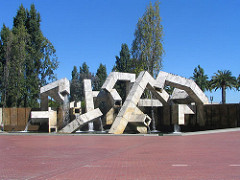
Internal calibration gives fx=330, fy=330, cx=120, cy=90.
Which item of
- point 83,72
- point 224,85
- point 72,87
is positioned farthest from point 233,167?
point 83,72

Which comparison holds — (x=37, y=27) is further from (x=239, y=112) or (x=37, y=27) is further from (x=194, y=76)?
(x=194, y=76)

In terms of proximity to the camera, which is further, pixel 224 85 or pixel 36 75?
pixel 224 85

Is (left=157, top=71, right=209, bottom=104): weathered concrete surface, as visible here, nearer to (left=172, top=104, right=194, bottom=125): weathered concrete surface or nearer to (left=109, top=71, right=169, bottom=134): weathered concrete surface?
(left=109, top=71, right=169, bottom=134): weathered concrete surface

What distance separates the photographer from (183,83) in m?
23.1

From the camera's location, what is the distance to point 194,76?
66938 mm

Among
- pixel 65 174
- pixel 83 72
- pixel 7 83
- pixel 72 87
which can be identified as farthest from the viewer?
pixel 83 72

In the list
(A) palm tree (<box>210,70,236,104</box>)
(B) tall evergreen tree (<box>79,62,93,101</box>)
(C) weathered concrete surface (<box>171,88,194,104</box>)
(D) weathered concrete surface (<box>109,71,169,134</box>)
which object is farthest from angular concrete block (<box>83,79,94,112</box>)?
(B) tall evergreen tree (<box>79,62,93,101</box>)

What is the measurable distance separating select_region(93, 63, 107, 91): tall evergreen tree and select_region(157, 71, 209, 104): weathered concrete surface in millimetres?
40644

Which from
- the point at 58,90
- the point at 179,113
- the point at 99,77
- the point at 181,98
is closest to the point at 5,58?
the point at 58,90

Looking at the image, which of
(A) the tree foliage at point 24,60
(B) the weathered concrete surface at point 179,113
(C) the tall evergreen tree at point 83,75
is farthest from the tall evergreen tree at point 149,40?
(C) the tall evergreen tree at point 83,75

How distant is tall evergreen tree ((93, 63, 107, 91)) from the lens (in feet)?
209

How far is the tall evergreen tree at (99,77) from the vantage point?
2512 inches

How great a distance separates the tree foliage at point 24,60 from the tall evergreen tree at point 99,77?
2365cm

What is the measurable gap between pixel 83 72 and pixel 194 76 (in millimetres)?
23452
